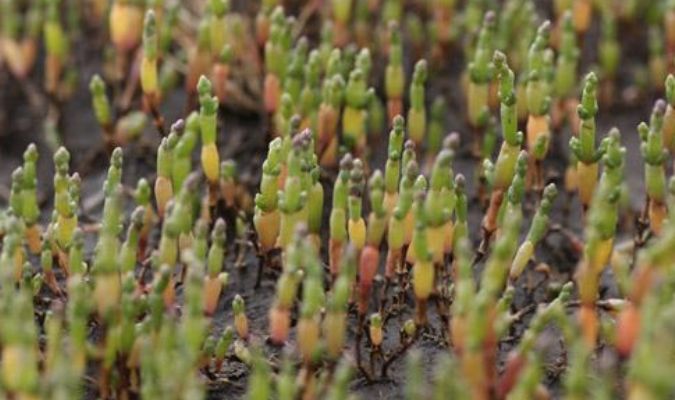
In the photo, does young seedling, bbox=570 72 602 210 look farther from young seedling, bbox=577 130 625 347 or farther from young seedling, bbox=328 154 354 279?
young seedling, bbox=328 154 354 279

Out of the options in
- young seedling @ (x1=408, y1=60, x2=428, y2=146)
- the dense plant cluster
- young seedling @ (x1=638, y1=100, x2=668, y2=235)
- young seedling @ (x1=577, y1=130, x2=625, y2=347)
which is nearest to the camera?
the dense plant cluster

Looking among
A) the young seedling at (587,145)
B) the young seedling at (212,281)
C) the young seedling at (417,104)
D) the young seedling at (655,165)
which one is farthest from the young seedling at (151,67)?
the young seedling at (655,165)

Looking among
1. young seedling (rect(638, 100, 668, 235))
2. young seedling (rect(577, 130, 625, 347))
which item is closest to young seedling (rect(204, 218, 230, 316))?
young seedling (rect(577, 130, 625, 347))

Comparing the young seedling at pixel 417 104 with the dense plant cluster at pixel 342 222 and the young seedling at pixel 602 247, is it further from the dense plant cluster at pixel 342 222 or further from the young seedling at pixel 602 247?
the young seedling at pixel 602 247

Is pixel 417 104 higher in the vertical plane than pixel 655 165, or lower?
higher

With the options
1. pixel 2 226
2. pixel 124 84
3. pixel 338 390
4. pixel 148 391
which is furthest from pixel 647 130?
pixel 124 84

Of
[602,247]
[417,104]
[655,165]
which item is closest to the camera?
[602,247]

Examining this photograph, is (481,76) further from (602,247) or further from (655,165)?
(602,247)

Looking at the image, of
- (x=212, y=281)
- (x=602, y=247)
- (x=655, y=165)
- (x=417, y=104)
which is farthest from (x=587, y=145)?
(x=212, y=281)
